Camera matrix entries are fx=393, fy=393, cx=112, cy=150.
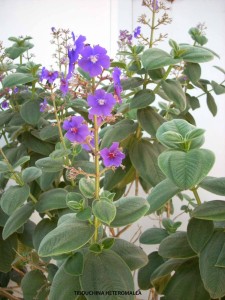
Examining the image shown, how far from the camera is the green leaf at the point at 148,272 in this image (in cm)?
99

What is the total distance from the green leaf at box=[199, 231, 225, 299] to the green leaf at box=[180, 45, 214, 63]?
38 centimetres

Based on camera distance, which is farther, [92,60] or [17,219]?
[17,219]

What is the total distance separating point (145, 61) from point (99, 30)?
1.11 meters

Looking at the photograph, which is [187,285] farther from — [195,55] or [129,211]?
[195,55]

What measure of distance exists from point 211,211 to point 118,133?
1.07 ft

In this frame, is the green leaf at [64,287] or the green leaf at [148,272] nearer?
the green leaf at [64,287]

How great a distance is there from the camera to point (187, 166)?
62cm

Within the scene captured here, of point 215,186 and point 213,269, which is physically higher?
point 215,186

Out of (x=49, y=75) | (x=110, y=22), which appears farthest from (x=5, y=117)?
(x=110, y=22)

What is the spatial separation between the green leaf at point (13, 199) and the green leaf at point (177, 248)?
32 cm

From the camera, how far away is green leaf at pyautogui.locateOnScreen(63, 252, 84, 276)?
68 cm

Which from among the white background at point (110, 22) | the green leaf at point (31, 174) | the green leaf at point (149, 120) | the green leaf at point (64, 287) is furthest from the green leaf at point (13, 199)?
the white background at point (110, 22)

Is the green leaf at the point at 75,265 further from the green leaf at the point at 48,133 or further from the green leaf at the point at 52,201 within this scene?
the green leaf at the point at 48,133

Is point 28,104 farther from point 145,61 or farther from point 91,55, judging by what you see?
point 91,55
